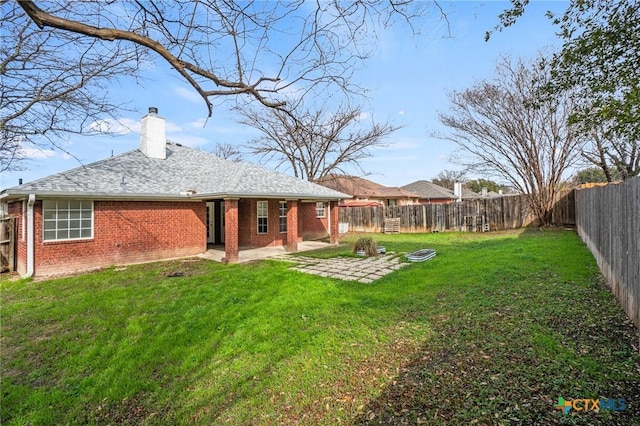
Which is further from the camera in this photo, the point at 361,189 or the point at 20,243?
the point at 361,189

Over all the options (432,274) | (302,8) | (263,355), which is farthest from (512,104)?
(263,355)

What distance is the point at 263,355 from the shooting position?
3.93m

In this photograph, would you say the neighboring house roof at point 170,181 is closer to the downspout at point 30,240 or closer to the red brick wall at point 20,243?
the downspout at point 30,240

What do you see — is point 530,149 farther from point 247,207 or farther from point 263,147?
point 263,147

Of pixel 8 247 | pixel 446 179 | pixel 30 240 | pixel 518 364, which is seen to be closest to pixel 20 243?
pixel 8 247

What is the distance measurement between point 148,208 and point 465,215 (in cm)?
1691

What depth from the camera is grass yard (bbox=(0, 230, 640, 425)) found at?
9.37 ft

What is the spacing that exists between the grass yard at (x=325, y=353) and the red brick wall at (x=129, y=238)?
2.56 m

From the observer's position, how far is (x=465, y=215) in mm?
19109

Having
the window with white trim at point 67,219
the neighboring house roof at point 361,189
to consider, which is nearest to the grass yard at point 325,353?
the window with white trim at point 67,219

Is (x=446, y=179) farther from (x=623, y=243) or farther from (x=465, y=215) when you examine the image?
(x=623, y=243)

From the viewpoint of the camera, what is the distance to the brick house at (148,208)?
9086 millimetres

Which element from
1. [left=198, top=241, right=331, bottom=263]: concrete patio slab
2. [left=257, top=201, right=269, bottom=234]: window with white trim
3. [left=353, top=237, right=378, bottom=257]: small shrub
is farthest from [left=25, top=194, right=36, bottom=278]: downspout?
[left=353, top=237, right=378, bottom=257]: small shrub

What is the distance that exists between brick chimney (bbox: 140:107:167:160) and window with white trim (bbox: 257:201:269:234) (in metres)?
4.95
